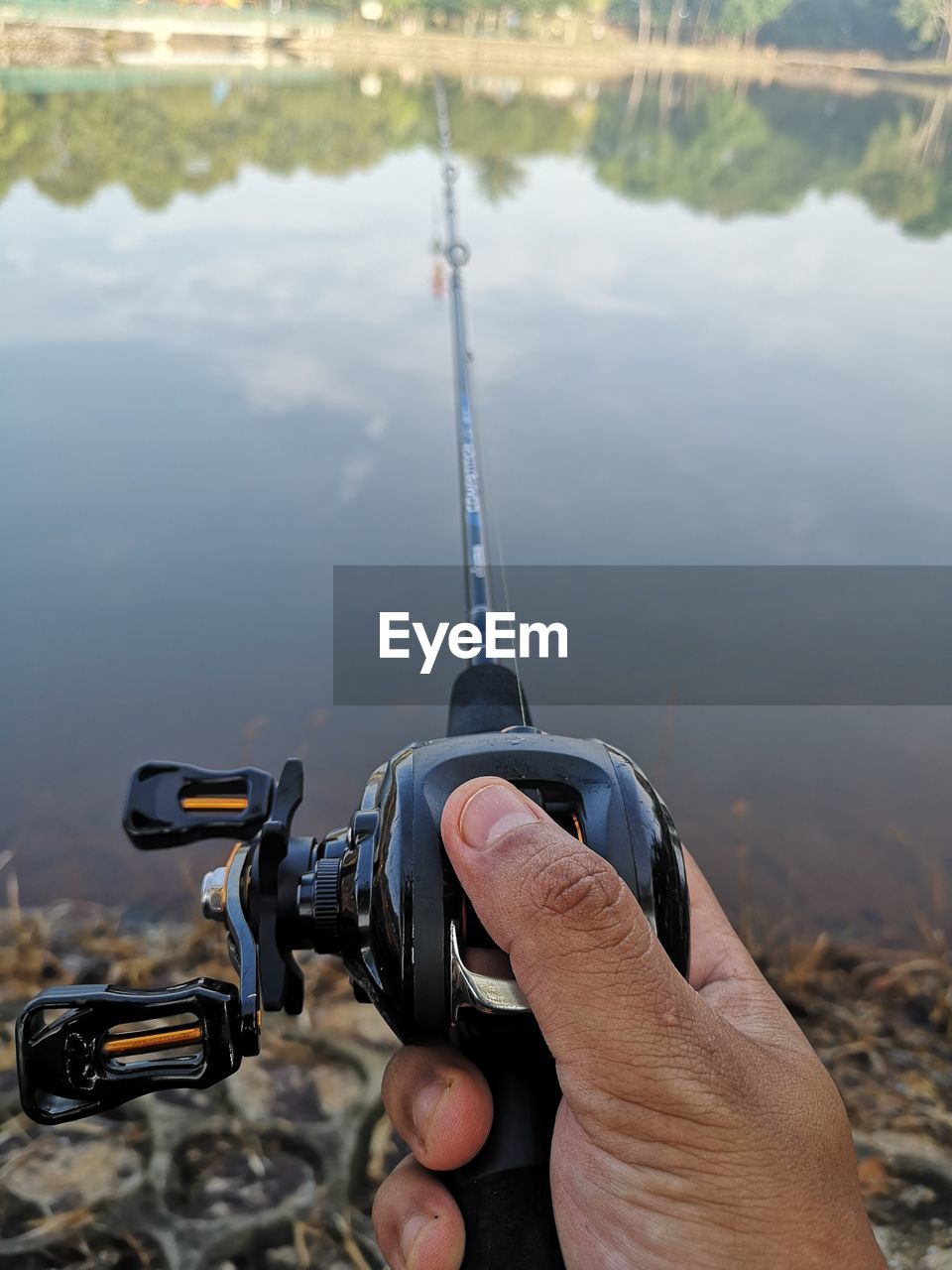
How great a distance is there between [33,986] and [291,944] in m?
1.44

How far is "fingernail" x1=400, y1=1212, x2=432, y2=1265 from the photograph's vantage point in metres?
0.94

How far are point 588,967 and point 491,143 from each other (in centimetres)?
1622

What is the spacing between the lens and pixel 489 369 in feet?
19.3

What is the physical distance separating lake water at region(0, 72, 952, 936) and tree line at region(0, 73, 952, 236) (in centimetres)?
77

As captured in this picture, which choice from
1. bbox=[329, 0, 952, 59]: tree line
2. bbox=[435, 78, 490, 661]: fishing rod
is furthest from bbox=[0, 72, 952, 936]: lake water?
bbox=[329, 0, 952, 59]: tree line

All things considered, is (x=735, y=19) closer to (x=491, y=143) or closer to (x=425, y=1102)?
(x=491, y=143)

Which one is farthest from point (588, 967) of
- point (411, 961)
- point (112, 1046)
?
point (112, 1046)

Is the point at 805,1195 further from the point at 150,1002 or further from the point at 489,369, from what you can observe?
the point at 489,369

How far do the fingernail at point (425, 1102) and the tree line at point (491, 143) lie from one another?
32.7 ft

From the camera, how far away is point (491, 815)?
0.85 m

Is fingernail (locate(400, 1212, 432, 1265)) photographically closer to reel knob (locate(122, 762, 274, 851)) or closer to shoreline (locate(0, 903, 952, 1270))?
reel knob (locate(122, 762, 274, 851))

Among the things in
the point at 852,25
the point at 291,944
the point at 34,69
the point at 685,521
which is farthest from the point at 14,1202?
the point at 852,25

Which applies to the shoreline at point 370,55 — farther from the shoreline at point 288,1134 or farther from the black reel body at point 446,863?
the black reel body at point 446,863

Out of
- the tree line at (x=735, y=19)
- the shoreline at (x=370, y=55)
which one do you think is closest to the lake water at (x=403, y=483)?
the shoreline at (x=370, y=55)
